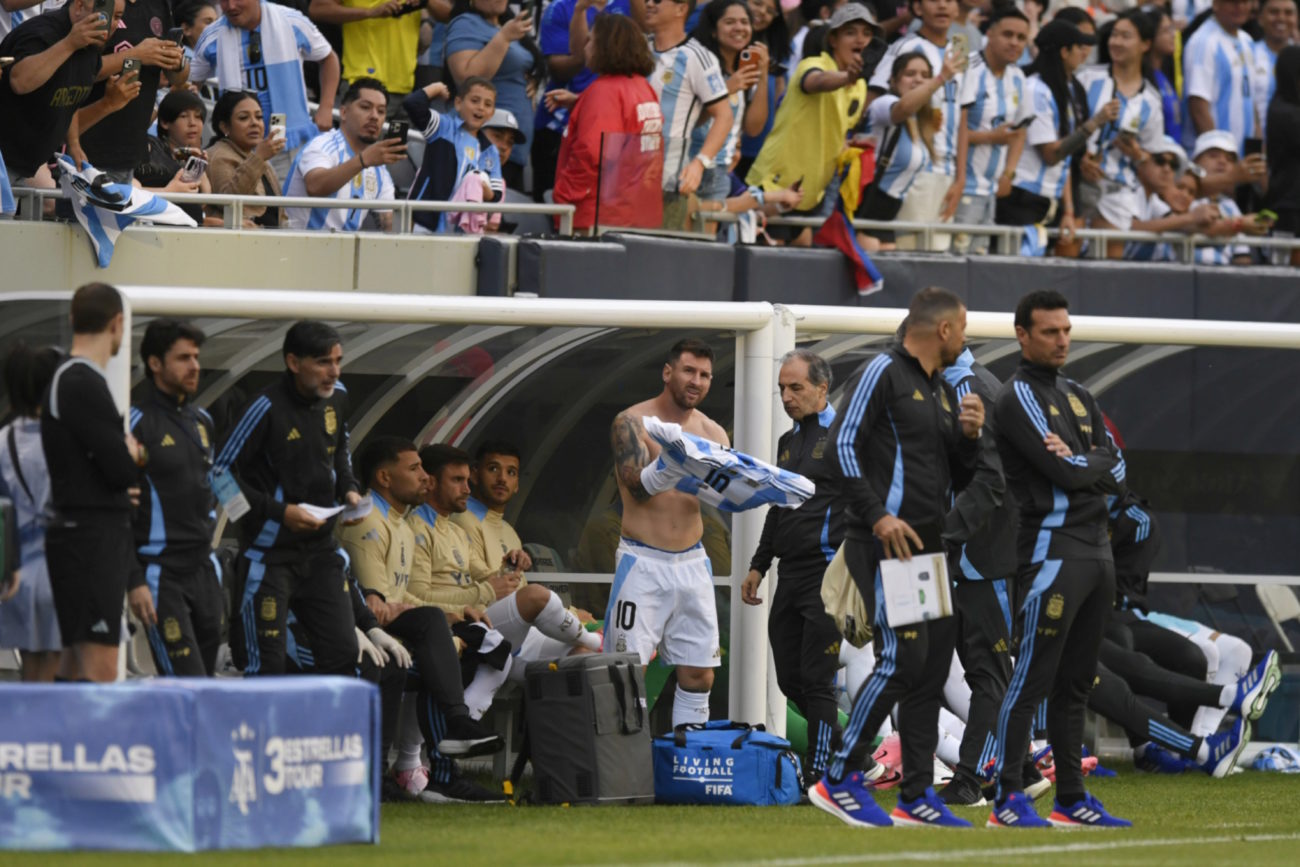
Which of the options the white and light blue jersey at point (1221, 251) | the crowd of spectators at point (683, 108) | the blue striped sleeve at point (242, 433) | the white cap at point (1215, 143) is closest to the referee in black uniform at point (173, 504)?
the blue striped sleeve at point (242, 433)

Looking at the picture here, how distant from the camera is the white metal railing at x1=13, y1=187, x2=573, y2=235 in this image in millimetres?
10359

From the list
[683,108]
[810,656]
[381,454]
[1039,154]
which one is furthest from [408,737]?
[1039,154]

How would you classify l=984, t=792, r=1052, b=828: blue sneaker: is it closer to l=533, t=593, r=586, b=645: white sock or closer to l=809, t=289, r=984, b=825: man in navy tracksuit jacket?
l=809, t=289, r=984, b=825: man in navy tracksuit jacket

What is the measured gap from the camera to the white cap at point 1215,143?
15852 millimetres

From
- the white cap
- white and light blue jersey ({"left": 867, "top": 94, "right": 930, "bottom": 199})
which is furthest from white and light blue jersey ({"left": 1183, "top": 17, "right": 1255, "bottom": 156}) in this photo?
white and light blue jersey ({"left": 867, "top": 94, "right": 930, "bottom": 199})

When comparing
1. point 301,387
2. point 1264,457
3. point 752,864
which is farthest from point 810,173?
point 752,864

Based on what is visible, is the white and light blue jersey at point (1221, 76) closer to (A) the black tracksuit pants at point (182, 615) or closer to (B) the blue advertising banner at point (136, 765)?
(A) the black tracksuit pants at point (182, 615)

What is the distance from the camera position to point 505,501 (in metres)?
10.4

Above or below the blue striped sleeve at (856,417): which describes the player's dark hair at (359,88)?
above

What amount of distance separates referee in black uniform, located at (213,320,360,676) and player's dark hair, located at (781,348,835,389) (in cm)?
215

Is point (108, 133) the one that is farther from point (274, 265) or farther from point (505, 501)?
point (505, 501)

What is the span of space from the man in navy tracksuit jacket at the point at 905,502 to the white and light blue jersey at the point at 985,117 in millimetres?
6210

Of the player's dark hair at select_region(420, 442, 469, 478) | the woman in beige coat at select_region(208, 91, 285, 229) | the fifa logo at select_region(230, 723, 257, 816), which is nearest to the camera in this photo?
the fifa logo at select_region(230, 723, 257, 816)

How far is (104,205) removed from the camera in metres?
10.1
